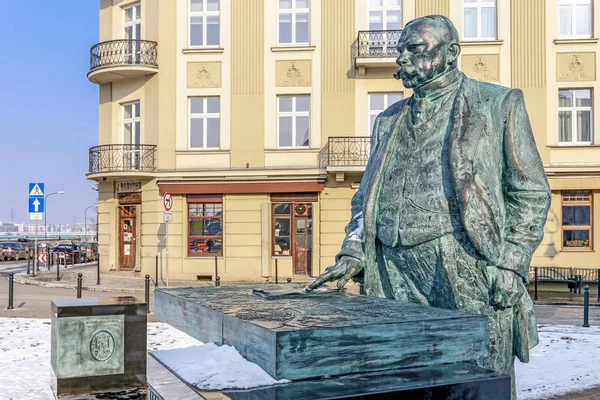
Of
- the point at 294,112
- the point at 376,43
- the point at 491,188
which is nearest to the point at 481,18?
the point at 376,43

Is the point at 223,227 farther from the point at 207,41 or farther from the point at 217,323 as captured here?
the point at 217,323

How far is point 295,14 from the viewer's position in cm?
2466

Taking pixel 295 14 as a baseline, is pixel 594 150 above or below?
below

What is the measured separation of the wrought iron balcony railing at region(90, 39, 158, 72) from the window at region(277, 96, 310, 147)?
473 cm

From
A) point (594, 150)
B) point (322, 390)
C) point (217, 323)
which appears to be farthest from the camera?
point (594, 150)

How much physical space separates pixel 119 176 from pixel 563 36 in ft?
52.1

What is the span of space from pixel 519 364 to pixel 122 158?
18.7 m

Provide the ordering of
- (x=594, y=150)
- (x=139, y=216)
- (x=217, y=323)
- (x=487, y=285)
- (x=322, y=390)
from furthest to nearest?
(x=139, y=216) → (x=594, y=150) → (x=487, y=285) → (x=217, y=323) → (x=322, y=390)

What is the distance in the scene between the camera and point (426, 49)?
111 inches

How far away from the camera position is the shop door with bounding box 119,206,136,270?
26.1 metres

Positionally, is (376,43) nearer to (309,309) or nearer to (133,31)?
(133,31)

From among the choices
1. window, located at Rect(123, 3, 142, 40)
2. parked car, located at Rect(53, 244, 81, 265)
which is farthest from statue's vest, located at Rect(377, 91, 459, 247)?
parked car, located at Rect(53, 244, 81, 265)

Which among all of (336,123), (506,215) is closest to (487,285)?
(506,215)

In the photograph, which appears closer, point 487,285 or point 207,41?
point 487,285
